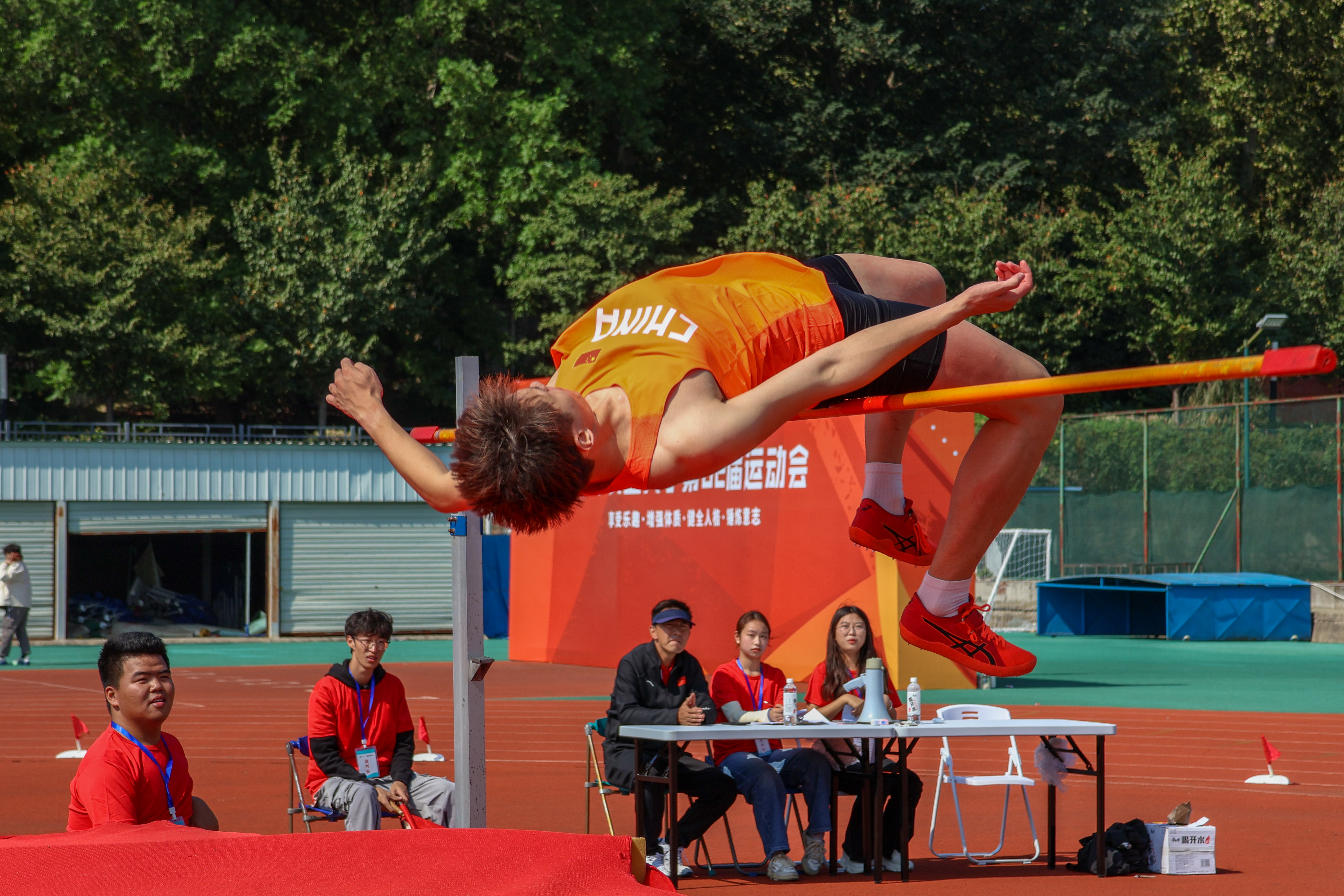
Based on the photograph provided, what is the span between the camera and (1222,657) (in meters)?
17.1

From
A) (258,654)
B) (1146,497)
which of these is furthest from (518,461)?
(1146,497)

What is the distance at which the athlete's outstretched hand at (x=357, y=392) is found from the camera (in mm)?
3633

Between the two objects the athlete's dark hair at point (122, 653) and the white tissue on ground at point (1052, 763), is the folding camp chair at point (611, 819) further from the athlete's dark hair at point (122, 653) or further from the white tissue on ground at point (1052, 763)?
the athlete's dark hair at point (122, 653)

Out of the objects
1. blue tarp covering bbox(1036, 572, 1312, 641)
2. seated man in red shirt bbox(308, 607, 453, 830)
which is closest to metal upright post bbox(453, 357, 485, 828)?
seated man in red shirt bbox(308, 607, 453, 830)

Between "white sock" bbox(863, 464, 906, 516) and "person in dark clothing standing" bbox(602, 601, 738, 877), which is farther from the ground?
"white sock" bbox(863, 464, 906, 516)

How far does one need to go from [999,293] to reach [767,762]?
3960 millimetres

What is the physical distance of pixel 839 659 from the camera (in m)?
7.15

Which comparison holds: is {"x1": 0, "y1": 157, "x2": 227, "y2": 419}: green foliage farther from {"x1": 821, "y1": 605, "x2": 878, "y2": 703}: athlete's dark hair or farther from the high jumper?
the high jumper

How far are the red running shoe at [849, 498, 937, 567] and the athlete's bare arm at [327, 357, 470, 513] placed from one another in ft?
3.92

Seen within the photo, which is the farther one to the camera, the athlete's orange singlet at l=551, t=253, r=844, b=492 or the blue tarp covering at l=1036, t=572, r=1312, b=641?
the blue tarp covering at l=1036, t=572, r=1312, b=641

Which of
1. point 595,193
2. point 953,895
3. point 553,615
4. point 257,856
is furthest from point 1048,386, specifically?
point 595,193

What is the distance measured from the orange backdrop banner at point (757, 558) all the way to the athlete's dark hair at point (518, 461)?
7.98 metres

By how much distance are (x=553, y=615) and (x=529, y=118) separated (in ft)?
36.1

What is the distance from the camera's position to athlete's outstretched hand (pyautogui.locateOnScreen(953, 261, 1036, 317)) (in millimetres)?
3131
